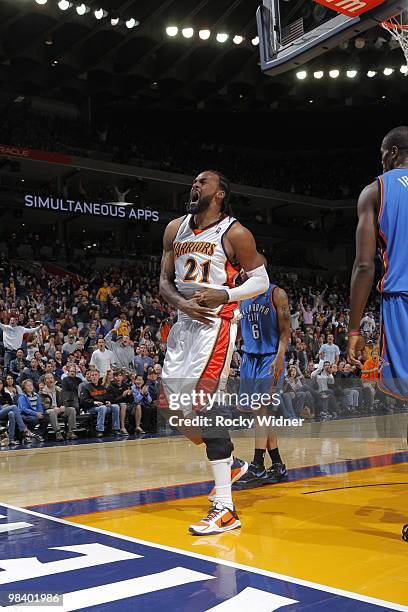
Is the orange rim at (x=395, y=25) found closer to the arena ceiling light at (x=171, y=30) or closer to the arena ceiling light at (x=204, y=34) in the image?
the arena ceiling light at (x=171, y=30)

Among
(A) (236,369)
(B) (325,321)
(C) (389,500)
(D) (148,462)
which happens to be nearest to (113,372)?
(A) (236,369)

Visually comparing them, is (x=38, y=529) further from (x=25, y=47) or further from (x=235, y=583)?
(x=25, y=47)

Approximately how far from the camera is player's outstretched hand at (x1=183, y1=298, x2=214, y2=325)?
13.2ft

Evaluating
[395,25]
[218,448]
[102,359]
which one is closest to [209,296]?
[218,448]

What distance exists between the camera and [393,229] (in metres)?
3.48

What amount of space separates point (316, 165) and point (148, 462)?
2728 cm

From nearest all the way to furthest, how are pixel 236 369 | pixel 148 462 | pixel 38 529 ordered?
pixel 38 529, pixel 148 462, pixel 236 369

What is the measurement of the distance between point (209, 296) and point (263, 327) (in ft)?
6.09

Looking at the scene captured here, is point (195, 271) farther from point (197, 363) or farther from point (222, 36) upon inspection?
point (222, 36)

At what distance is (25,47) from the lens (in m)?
19.5

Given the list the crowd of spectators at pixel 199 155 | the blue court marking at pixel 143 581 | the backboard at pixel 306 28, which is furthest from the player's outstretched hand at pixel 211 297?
the crowd of spectators at pixel 199 155

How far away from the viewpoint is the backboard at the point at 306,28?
502cm

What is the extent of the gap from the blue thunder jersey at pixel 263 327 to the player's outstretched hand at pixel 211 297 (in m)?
1.76

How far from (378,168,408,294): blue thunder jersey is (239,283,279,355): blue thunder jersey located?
2.30 m
